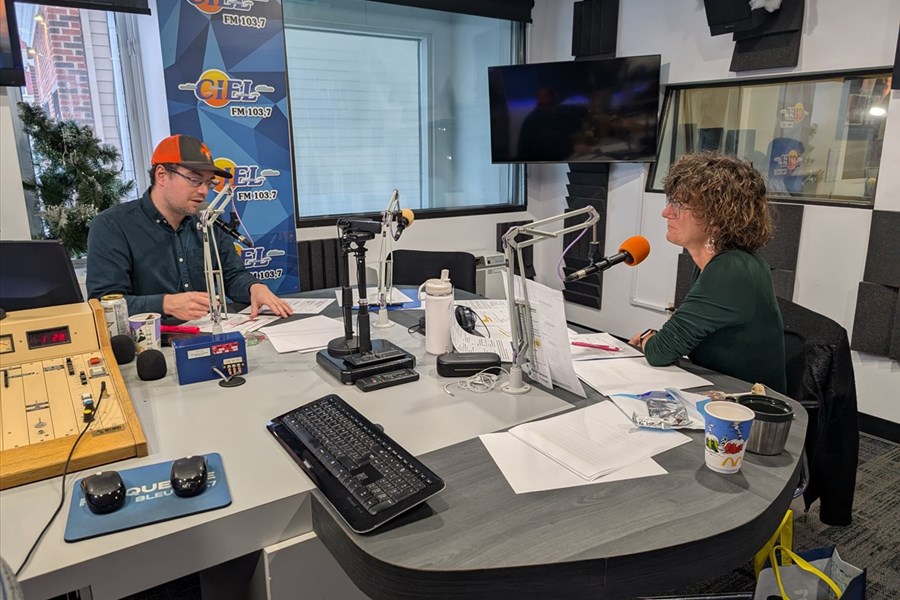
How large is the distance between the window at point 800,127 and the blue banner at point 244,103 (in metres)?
2.43

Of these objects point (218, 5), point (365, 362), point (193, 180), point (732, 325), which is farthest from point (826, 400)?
point (218, 5)

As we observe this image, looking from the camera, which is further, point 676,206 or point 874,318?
point 874,318

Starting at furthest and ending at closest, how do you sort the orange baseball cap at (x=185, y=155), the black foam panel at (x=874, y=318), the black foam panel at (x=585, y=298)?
1. the black foam panel at (x=585, y=298)
2. the black foam panel at (x=874, y=318)
3. the orange baseball cap at (x=185, y=155)

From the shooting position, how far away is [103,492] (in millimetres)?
971

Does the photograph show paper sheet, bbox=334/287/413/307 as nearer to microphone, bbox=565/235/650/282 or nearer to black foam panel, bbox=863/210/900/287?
microphone, bbox=565/235/650/282

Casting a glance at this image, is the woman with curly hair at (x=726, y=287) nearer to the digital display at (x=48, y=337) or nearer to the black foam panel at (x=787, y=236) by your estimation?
the digital display at (x=48, y=337)

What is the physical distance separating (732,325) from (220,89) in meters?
2.76

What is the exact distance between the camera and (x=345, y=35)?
3.89 m

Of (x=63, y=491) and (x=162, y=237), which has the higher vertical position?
(x=162, y=237)

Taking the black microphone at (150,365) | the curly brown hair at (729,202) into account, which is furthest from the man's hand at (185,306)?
the curly brown hair at (729,202)

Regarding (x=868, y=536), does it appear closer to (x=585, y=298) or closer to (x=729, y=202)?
(x=729, y=202)

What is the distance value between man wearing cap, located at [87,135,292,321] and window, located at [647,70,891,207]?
2790 millimetres

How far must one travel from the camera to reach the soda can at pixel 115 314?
1.68 metres

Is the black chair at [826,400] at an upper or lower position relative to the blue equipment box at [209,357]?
lower
